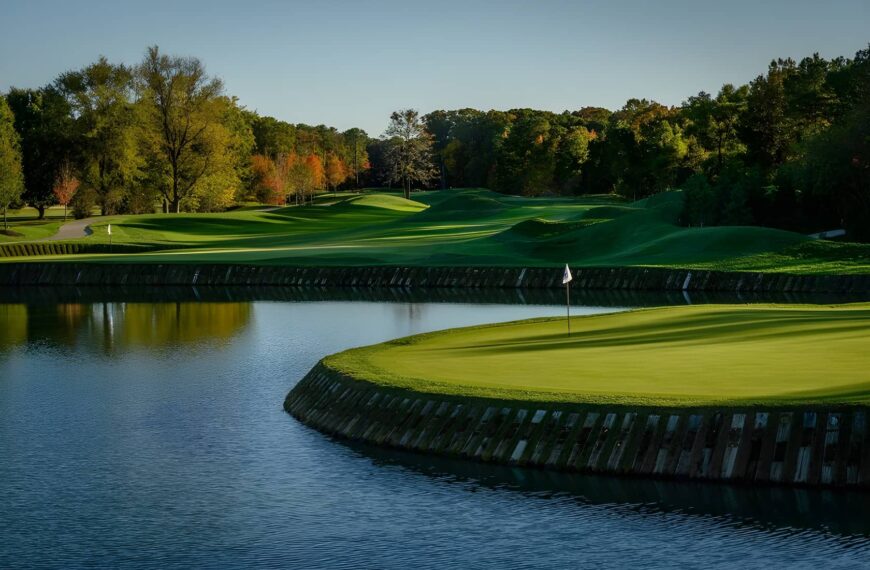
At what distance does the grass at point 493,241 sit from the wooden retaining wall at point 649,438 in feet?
135

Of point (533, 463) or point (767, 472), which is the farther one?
point (533, 463)

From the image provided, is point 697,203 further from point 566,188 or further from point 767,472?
point 566,188

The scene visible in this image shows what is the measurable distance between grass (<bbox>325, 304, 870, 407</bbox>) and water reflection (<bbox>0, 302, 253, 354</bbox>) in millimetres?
14406

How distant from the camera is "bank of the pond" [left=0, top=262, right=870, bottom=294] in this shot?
57.9 m

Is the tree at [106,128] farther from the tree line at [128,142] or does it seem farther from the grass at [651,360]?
the grass at [651,360]

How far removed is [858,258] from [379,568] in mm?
50391

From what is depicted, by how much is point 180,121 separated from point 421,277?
61.3m

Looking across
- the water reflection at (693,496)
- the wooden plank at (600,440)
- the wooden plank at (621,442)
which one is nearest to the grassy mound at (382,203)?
the water reflection at (693,496)

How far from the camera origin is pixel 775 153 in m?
91.0

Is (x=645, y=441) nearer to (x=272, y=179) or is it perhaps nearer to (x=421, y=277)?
(x=421, y=277)

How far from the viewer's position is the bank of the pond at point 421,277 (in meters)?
57.9

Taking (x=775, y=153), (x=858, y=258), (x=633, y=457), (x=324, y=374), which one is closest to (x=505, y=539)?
(x=633, y=457)

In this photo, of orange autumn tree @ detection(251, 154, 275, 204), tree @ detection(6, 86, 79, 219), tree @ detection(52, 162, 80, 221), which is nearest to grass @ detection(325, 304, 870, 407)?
tree @ detection(52, 162, 80, 221)

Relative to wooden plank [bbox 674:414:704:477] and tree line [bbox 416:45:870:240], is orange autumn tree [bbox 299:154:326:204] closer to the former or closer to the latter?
tree line [bbox 416:45:870:240]
